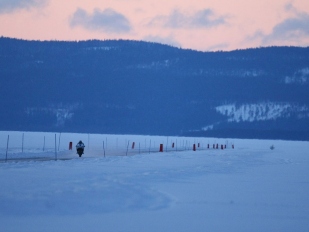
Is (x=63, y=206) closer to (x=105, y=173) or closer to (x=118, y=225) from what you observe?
(x=118, y=225)

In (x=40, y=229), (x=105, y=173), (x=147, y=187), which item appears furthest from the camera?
(x=105, y=173)

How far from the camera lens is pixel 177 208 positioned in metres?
15.4

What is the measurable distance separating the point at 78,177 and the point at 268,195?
21.9 feet

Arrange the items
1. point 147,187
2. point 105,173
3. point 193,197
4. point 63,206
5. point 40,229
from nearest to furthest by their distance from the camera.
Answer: point 40,229
point 63,206
point 193,197
point 147,187
point 105,173

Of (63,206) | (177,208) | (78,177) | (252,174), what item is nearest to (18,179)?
(78,177)

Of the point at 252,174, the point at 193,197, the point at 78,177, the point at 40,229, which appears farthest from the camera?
the point at 252,174

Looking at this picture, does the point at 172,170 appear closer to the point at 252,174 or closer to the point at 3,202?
the point at 252,174

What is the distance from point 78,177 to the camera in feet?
71.2

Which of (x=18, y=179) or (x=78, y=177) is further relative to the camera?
(x=78, y=177)

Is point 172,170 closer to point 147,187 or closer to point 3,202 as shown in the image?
point 147,187

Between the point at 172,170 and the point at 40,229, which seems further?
the point at 172,170

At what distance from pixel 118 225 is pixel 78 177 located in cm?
892

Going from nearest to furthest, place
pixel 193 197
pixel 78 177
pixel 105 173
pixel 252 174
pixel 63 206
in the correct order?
pixel 63 206, pixel 193 197, pixel 78 177, pixel 105 173, pixel 252 174

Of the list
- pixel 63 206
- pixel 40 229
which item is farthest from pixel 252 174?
pixel 40 229
